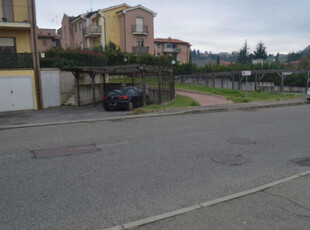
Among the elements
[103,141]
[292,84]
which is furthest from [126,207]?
[292,84]

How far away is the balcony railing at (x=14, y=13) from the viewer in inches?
845

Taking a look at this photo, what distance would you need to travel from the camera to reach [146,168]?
20.1 ft

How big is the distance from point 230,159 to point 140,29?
145ft

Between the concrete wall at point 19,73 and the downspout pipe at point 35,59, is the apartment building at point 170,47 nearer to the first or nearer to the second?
the downspout pipe at point 35,59

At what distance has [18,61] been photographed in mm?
20078

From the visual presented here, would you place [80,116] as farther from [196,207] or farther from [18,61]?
[196,207]

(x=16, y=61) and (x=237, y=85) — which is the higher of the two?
(x=16, y=61)

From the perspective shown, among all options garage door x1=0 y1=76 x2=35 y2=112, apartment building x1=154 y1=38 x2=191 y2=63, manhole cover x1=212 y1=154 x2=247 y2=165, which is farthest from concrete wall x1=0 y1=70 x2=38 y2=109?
apartment building x1=154 y1=38 x2=191 y2=63

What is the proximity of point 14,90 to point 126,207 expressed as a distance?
18.2 metres

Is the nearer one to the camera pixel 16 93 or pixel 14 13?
pixel 16 93

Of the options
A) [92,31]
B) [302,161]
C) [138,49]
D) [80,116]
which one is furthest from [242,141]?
[92,31]

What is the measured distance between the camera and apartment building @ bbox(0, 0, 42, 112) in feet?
64.5

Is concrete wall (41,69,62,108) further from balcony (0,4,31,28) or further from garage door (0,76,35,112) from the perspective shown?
balcony (0,4,31,28)

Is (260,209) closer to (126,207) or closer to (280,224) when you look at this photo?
(280,224)
